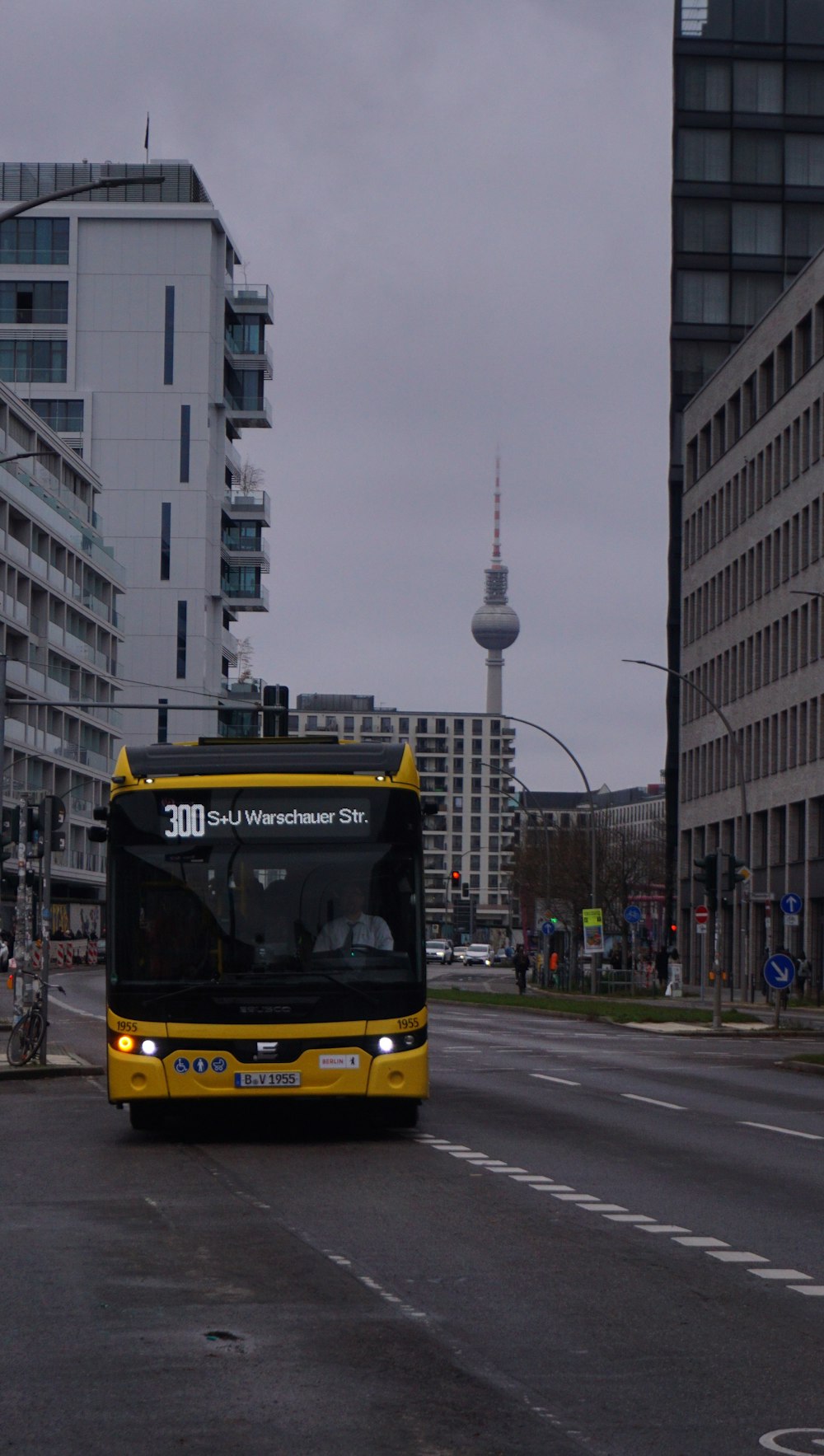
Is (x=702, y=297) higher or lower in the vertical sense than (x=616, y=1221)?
higher

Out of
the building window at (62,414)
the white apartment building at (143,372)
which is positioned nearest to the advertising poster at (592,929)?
the white apartment building at (143,372)

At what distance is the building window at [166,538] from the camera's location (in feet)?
388

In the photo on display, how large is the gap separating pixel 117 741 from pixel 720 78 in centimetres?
4538

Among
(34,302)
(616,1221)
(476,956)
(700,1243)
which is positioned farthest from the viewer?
(476,956)

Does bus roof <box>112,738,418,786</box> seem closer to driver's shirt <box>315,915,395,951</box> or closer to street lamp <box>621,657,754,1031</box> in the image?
driver's shirt <box>315,915,395,951</box>

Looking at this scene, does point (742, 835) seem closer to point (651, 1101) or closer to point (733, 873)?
point (733, 873)

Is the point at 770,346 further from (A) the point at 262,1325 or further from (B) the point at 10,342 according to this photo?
(A) the point at 262,1325

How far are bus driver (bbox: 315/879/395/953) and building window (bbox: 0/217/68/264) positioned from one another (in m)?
106

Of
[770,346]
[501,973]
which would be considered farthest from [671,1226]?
[501,973]

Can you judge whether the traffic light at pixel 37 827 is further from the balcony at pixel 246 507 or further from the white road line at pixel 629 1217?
the balcony at pixel 246 507

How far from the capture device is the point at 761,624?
263 ft

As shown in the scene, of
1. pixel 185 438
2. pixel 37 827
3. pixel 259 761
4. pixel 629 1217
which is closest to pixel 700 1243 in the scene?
pixel 629 1217

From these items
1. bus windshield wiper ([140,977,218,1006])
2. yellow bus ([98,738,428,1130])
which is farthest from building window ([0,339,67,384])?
bus windshield wiper ([140,977,218,1006])

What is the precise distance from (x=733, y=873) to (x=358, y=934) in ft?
91.1
